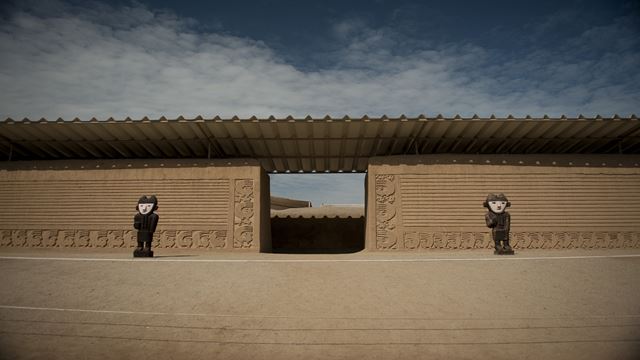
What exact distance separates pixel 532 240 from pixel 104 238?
14.3 m

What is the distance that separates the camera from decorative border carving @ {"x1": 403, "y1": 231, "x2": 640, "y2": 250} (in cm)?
1171

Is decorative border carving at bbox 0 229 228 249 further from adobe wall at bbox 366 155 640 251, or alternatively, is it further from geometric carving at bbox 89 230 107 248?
adobe wall at bbox 366 155 640 251

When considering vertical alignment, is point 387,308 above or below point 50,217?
below

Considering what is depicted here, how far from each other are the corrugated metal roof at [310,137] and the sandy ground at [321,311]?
5.99 metres

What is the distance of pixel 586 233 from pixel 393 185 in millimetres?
6481

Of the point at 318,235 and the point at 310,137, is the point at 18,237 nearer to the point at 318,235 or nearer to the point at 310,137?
the point at 310,137

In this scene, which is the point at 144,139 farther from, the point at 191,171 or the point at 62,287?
the point at 62,287

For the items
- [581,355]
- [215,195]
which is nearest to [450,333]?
[581,355]

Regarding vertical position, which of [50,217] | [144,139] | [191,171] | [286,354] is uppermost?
[144,139]

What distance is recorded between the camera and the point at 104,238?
12.3 meters

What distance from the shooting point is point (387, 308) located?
4.72 m

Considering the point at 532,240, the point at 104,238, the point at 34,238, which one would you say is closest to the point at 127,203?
the point at 104,238

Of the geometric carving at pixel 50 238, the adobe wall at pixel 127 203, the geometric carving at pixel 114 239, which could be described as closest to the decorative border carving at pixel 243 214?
the adobe wall at pixel 127 203

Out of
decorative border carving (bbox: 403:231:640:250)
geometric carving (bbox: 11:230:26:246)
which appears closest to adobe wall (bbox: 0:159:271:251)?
geometric carving (bbox: 11:230:26:246)
